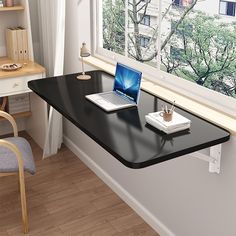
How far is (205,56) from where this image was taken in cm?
238

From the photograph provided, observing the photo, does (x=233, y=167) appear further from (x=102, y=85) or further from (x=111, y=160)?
(x=111, y=160)

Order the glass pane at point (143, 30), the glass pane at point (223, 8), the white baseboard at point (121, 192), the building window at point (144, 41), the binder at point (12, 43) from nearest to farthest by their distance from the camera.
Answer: the glass pane at point (223, 8)
the white baseboard at point (121, 192)
the glass pane at point (143, 30)
the building window at point (144, 41)
the binder at point (12, 43)

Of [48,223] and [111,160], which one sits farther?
[111,160]

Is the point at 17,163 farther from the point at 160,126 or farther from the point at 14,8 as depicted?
the point at 14,8

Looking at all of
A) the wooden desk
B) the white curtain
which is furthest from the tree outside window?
the wooden desk

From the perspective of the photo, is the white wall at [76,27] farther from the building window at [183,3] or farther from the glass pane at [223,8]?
the glass pane at [223,8]

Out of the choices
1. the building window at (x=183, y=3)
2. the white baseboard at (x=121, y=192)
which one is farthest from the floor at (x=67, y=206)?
the building window at (x=183, y=3)

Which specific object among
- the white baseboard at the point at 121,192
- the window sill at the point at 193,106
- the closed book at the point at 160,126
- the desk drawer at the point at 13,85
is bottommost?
the white baseboard at the point at 121,192

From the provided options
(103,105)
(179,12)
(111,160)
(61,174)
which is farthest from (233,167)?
(61,174)

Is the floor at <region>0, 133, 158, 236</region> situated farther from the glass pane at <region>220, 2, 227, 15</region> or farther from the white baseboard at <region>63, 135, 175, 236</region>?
the glass pane at <region>220, 2, 227, 15</region>

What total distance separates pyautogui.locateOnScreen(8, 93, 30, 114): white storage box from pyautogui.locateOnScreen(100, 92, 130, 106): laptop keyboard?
152cm

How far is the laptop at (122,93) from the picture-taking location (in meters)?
2.29

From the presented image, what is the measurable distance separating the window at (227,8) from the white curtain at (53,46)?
4.51 feet

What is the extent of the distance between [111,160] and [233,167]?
4.00 feet
